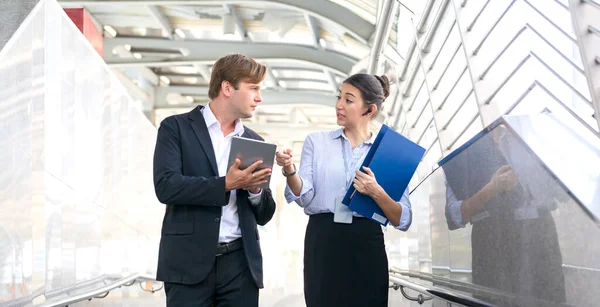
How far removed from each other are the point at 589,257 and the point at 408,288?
3.85 meters

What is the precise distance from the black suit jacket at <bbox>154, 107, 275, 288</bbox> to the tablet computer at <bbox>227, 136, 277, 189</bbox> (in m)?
0.13

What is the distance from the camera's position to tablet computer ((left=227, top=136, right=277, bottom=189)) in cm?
380

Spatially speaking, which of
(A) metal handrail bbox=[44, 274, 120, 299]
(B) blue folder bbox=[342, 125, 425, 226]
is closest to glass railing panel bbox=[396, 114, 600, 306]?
(B) blue folder bbox=[342, 125, 425, 226]

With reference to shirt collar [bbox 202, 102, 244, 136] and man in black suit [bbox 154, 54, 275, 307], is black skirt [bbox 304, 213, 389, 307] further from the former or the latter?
shirt collar [bbox 202, 102, 244, 136]

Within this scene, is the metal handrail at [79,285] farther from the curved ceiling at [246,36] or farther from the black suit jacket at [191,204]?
the curved ceiling at [246,36]

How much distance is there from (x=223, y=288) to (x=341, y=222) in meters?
0.84

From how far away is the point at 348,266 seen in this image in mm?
4477

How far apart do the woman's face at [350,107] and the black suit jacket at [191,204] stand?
32.8 inches

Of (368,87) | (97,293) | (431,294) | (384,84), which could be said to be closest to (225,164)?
(368,87)

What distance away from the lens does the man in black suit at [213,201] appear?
384 centimetres

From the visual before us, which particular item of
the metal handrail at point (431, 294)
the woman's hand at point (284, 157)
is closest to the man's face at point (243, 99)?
the woman's hand at point (284, 157)

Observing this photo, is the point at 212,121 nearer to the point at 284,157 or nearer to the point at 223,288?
the point at 284,157

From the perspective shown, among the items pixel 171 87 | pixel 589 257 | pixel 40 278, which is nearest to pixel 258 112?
pixel 171 87

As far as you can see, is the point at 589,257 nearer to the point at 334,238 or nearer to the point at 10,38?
the point at 334,238
